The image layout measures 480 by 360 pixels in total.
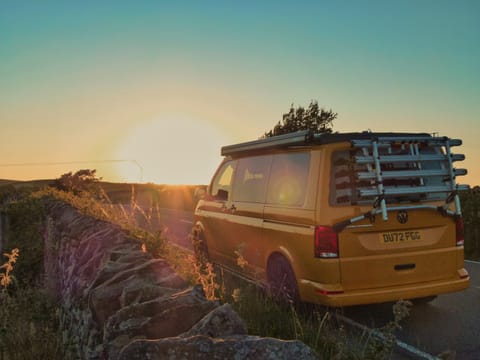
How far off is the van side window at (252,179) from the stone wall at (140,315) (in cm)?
190

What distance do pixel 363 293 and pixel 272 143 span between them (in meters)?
2.15

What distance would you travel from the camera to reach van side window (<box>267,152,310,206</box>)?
5578mm

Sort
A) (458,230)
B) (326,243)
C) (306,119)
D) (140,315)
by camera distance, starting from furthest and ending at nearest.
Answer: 1. (306,119)
2. (458,230)
3. (326,243)
4. (140,315)

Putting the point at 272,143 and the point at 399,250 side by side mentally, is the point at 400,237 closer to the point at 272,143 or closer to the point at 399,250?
the point at 399,250

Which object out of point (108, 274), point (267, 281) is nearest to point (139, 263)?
point (108, 274)

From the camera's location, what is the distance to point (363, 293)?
17.0 feet

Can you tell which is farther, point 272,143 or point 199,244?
point 199,244

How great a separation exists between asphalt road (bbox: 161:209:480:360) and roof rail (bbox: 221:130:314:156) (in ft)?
7.18

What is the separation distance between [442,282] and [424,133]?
69.7 inches

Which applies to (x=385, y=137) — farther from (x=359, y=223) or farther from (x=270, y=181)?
(x=270, y=181)

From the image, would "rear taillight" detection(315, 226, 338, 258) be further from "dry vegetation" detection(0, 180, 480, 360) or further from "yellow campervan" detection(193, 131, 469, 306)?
"dry vegetation" detection(0, 180, 480, 360)

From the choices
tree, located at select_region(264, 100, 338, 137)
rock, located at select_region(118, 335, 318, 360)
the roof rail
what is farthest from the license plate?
tree, located at select_region(264, 100, 338, 137)

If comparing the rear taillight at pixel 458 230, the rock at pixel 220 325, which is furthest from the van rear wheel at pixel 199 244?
the rock at pixel 220 325

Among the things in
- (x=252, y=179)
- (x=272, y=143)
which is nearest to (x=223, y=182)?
(x=252, y=179)
